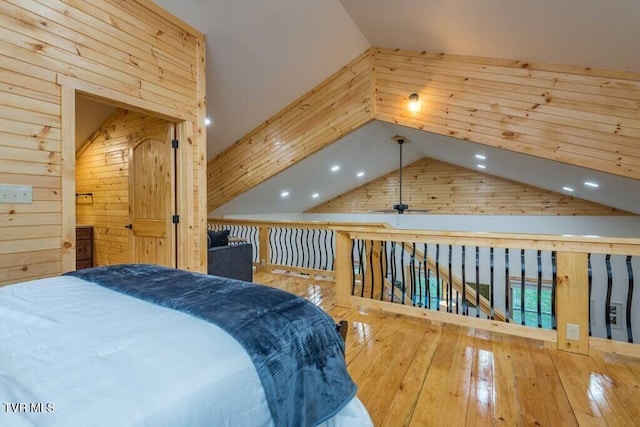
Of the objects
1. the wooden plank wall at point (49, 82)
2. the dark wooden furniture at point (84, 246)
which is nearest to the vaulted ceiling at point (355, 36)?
the wooden plank wall at point (49, 82)

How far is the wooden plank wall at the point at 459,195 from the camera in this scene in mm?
6844

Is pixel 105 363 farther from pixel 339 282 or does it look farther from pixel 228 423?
pixel 339 282

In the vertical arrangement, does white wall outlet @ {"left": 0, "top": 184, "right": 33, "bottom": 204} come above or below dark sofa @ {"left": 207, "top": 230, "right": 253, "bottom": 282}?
above

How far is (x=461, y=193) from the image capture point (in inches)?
309

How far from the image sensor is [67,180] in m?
2.28

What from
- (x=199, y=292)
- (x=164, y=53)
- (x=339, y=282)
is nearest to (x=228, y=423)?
(x=199, y=292)

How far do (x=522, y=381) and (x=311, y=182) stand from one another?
5612 mm

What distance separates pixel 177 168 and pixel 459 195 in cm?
684

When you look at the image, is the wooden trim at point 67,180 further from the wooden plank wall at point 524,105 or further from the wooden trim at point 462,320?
the wooden plank wall at point 524,105

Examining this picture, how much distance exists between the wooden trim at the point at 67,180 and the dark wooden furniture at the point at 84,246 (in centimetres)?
226

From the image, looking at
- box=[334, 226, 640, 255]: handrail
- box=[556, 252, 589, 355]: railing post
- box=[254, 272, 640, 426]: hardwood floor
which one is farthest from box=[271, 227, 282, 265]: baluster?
box=[556, 252, 589, 355]: railing post

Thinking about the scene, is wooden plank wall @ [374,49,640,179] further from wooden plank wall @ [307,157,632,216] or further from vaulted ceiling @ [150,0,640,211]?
wooden plank wall @ [307,157,632,216]

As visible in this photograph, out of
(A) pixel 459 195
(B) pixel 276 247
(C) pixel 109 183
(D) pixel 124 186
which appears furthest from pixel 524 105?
(C) pixel 109 183

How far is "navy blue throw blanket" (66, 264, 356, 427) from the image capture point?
93 centimetres
